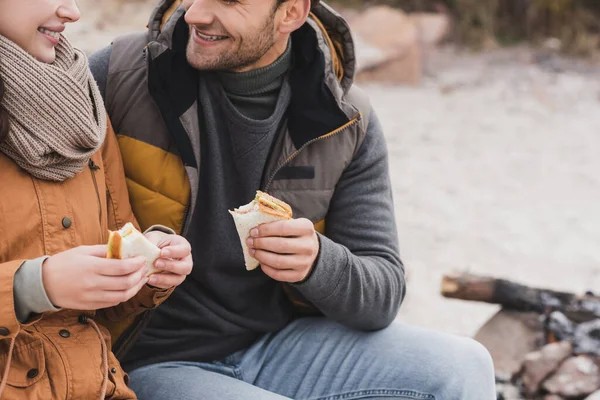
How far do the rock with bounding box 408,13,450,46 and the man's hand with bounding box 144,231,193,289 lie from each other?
8.81 meters

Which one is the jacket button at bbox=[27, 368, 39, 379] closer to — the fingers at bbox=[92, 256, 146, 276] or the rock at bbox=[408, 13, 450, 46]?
the fingers at bbox=[92, 256, 146, 276]

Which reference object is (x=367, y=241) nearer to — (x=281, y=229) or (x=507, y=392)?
(x=281, y=229)

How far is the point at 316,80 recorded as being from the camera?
253 cm

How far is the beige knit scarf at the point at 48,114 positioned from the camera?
1.84 metres

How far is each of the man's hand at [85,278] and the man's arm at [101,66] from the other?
79 cm

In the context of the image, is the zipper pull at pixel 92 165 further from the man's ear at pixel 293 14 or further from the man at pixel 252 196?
the man's ear at pixel 293 14

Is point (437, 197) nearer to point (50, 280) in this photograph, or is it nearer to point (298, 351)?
point (298, 351)

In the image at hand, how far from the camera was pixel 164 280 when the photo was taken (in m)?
1.97

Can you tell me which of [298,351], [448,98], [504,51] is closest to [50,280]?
[298,351]

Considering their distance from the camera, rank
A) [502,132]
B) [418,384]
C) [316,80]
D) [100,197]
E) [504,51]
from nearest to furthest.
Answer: [100,197], [418,384], [316,80], [502,132], [504,51]

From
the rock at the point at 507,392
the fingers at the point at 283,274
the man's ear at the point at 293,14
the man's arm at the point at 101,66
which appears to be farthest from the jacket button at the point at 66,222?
the rock at the point at 507,392

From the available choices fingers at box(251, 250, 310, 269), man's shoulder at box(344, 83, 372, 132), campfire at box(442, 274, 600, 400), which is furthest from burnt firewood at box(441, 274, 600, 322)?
fingers at box(251, 250, 310, 269)

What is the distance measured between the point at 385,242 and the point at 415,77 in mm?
7235

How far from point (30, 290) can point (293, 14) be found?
1.24 meters
